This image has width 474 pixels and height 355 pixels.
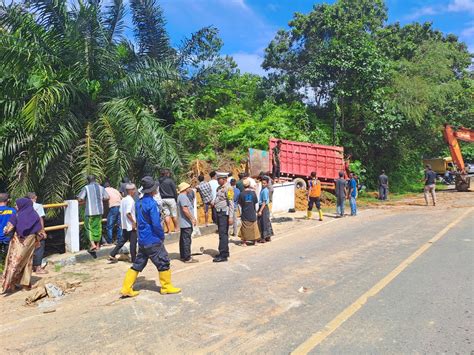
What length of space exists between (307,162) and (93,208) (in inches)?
509

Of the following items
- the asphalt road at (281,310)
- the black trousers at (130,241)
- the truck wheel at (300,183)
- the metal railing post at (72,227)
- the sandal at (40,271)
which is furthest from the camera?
the truck wheel at (300,183)

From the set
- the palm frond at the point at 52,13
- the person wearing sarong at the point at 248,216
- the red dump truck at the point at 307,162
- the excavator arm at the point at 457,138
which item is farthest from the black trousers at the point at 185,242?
the excavator arm at the point at 457,138

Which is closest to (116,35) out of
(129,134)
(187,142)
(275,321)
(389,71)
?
(129,134)

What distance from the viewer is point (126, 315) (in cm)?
513

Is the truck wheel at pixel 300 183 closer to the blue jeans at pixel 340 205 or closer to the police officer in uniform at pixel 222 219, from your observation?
the blue jeans at pixel 340 205

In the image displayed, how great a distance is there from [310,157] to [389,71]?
7812mm

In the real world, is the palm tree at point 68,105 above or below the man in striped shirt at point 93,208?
above

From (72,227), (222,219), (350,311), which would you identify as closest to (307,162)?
(222,219)

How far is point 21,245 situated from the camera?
648 cm

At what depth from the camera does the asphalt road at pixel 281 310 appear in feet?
13.8

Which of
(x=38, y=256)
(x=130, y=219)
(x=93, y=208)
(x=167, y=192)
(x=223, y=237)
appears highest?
(x=167, y=192)

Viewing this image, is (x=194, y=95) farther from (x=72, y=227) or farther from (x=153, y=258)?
(x=153, y=258)

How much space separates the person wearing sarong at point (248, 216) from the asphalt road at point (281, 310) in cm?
112

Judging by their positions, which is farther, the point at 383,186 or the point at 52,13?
the point at 383,186
